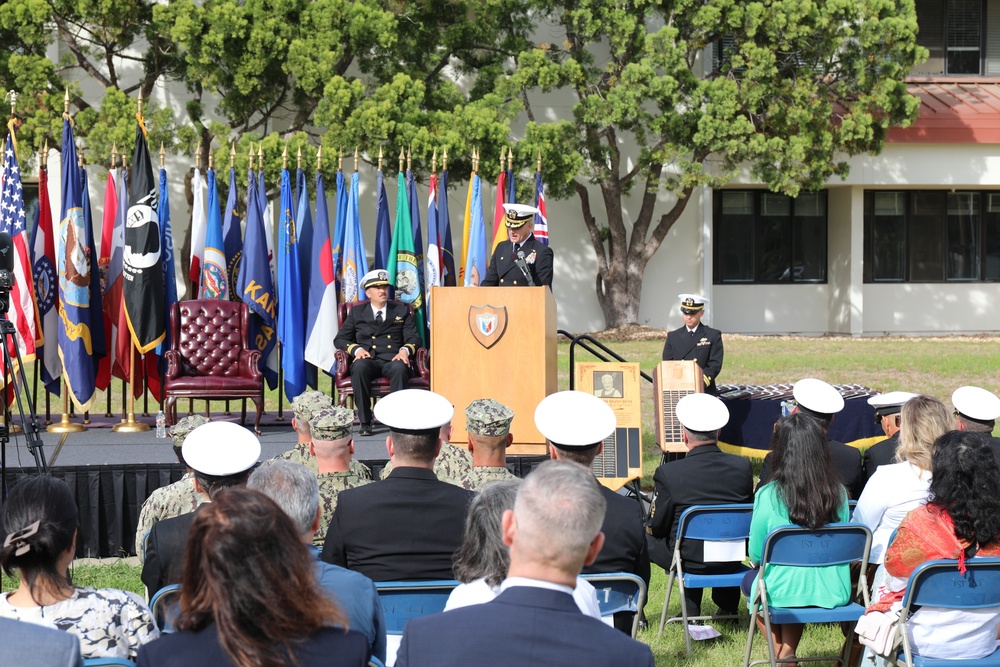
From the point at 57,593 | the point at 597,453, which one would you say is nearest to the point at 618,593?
the point at 597,453

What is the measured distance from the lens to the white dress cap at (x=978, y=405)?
213 inches

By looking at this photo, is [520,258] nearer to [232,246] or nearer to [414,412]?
[232,246]

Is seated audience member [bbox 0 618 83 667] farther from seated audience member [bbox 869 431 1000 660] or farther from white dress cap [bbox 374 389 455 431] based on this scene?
seated audience member [bbox 869 431 1000 660]

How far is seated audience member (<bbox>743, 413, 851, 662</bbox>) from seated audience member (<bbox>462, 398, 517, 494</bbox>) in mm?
1040

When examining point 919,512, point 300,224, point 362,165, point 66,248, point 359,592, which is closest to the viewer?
point 359,592

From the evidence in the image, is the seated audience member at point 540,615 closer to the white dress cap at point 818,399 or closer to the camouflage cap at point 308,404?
the camouflage cap at point 308,404

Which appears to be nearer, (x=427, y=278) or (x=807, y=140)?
(x=427, y=278)

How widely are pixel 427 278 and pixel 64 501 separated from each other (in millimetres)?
7961

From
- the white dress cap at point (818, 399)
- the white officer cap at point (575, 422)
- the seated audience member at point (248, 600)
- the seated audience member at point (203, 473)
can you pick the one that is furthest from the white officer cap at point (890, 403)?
the seated audience member at point (248, 600)

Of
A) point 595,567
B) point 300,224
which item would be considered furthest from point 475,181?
point 595,567

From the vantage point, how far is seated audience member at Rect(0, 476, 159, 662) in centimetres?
Result: 272

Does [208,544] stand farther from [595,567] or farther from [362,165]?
[362,165]

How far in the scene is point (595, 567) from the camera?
3.83 meters

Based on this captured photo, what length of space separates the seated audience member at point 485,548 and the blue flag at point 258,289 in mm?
7032
